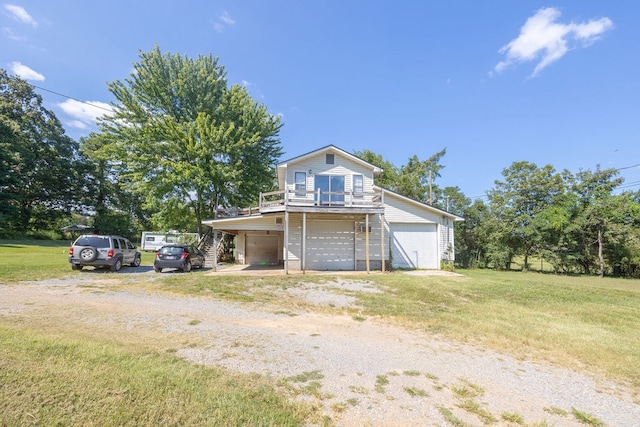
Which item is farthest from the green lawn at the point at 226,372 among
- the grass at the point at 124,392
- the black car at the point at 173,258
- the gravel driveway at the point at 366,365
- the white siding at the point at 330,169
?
the white siding at the point at 330,169

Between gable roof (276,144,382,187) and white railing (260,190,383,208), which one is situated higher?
gable roof (276,144,382,187)

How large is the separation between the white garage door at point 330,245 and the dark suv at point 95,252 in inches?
381

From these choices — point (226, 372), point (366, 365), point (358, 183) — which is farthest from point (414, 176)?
point (226, 372)

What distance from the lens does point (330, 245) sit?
667 inches

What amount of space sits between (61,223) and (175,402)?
176 feet

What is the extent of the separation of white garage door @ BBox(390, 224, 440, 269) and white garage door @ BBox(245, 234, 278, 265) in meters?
8.99

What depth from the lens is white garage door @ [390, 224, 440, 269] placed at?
1745 centimetres

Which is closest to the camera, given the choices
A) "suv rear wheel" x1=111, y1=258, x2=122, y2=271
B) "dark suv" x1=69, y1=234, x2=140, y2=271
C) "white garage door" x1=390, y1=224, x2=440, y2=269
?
"dark suv" x1=69, y1=234, x2=140, y2=271

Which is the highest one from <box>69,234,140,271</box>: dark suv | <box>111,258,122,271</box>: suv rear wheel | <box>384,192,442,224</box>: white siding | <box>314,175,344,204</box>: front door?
<box>314,175,344,204</box>: front door

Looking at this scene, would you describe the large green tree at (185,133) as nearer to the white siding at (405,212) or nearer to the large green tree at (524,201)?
the white siding at (405,212)

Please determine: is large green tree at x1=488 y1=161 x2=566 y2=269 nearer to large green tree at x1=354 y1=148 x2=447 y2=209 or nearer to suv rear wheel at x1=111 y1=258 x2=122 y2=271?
large green tree at x1=354 y1=148 x2=447 y2=209

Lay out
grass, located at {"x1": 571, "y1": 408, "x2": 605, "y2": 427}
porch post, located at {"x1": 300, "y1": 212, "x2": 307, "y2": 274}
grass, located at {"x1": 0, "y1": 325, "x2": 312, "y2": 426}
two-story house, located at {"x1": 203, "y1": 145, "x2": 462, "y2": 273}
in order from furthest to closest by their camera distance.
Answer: two-story house, located at {"x1": 203, "y1": 145, "x2": 462, "y2": 273}
porch post, located at {"x1": 300, "y1": 212, "x2": 307, "y2": 274}
grass, located at {"x1": 571, "y1": 408, "x2": 605, "y2": 427}
grass, located at {"x1": 0, "y1": 325, "x2": 312, "y2": 426}

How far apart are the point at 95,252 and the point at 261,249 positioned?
33.7ft

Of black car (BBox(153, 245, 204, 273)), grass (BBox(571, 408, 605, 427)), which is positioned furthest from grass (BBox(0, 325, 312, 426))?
black car (BBox(153, 245, 204, 273))
